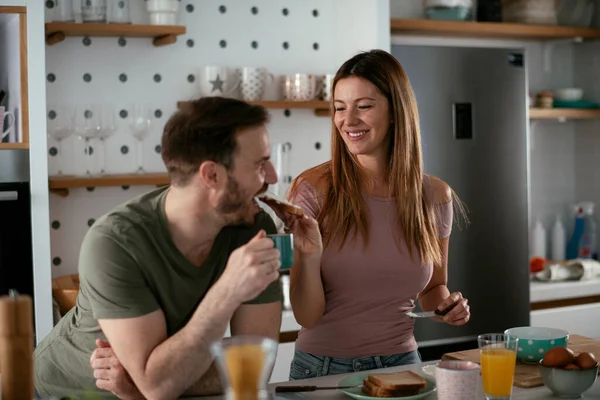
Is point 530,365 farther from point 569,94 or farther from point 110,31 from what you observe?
point 569,94

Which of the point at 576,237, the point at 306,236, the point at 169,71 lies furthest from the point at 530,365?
the point at 576,237

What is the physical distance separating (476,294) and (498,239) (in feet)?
0.84

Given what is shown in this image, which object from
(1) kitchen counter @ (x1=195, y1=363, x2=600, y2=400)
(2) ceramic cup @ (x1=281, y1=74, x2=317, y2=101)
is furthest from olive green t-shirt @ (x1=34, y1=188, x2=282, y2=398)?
(2) ceramic cup @ (x1=281, y1=74, x2=317, y2=101)

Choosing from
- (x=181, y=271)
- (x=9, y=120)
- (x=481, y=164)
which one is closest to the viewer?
(x=181, y=271)

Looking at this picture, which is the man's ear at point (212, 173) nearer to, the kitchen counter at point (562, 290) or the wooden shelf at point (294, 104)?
the wooden shelf at point (294, 104)

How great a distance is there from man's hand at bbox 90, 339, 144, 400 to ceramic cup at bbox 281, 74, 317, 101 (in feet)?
6.77

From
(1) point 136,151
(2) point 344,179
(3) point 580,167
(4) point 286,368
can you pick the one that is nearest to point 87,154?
(1) point 136,151

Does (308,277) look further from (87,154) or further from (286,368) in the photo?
(87,154)

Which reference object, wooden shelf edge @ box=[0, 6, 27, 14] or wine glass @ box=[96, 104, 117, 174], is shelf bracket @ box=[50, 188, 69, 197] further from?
wooden shelf edge @ box=[0, 6, 27, 14]

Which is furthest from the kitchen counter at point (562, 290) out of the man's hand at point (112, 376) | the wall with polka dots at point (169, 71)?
the man's hand at point (112, 376)

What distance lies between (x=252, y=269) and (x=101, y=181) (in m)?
1.75

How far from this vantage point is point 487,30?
4219 mm

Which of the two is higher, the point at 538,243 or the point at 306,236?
the point at 306,236

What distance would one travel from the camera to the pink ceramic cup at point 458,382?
1746 mm
